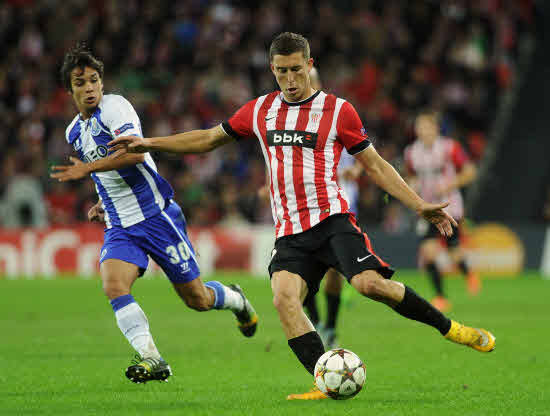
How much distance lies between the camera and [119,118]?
21.1ft

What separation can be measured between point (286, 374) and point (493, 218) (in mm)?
13720

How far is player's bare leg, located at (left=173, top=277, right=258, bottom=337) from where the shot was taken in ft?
23.4

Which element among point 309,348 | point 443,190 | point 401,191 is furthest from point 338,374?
point 443,190

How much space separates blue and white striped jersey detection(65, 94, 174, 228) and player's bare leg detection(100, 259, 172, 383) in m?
0.35

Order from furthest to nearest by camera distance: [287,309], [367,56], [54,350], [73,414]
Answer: [367,56] → [54,350] → [287,309] → [73,414]

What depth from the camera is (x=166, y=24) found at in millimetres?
21203

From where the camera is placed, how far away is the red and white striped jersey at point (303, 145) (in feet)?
19.5

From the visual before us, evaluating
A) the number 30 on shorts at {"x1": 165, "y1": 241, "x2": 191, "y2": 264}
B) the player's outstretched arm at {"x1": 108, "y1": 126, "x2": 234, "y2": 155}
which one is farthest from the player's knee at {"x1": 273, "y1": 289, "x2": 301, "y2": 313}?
the number 30 on shorts at {"x1": 165, "y1": 241, "x2": 191, "y2": 264}

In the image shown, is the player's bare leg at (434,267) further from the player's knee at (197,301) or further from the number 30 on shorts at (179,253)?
the number 30 on shorts at (179,253)

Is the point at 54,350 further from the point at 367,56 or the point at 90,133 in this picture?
the point at 367,56

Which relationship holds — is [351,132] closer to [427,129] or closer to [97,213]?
[97,213]

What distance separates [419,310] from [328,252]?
64 centimetres

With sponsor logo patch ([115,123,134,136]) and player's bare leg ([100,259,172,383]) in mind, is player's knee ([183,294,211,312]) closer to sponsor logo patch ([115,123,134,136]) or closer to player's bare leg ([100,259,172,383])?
player's bare leg ([100,259,172,383])

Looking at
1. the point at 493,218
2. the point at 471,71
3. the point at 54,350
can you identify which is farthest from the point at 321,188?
the point at 471,71
